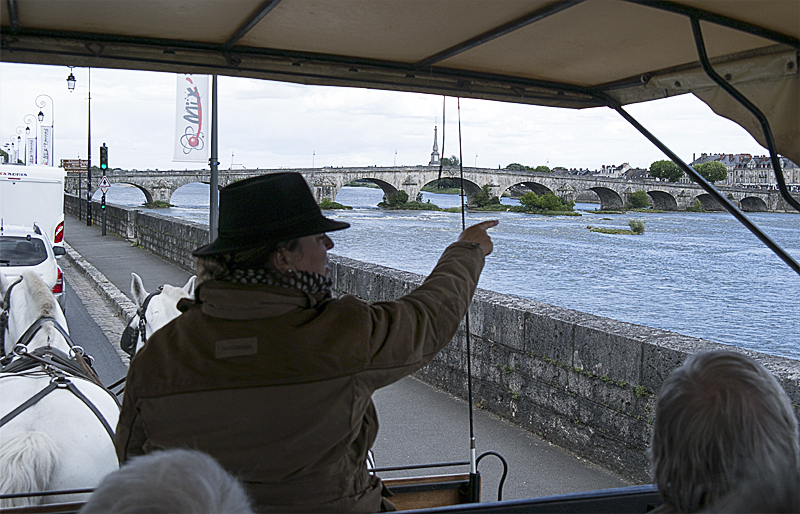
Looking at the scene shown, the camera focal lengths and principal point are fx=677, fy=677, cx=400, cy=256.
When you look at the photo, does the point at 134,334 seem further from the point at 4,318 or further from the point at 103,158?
the point at 103,158

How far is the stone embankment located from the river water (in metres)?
6.38

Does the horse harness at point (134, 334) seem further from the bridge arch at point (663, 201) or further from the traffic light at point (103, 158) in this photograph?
the bridge arch at point (663, 201)

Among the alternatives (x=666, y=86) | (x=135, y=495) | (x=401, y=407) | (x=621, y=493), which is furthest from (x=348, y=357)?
(x=401, y=407)

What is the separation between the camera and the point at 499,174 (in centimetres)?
4341

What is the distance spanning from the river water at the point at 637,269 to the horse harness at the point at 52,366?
8658 millimetres

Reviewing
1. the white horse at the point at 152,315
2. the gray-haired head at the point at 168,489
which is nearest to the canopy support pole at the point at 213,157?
the white horse at the point at 152,315

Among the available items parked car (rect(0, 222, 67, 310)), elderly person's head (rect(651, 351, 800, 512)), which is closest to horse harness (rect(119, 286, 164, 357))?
elderly person's head (rect(651, 351, 800, 512))

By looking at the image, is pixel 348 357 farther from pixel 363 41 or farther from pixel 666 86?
pixel 666 86

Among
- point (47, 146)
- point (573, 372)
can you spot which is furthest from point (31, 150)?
point (573, 372)

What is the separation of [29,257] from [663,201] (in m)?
57.7

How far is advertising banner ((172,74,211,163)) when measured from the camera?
441 inches

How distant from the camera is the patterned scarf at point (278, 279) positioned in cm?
164

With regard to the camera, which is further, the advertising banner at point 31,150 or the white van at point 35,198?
the advertising banner at point 31,150

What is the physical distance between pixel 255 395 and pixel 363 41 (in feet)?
5.81
